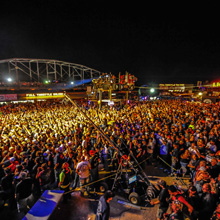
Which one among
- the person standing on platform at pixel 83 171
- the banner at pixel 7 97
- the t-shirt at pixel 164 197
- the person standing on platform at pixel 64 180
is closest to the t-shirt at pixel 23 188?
the person standing on platform at pixel 64 180

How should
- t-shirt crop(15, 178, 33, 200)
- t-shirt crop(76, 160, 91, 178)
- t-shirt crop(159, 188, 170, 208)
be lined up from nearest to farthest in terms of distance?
t-shirt crop(159, 188, 170, 208)
t-shirt crop(15, 178, 33, 200)
t-shirt crop(76, 160, 91, 178)

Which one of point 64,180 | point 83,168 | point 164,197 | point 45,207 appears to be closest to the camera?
point 164,197

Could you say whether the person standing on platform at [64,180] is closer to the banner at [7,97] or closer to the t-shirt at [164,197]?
the t-shirt at [164,197]

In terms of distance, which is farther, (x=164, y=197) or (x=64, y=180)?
(x=64, y=180)

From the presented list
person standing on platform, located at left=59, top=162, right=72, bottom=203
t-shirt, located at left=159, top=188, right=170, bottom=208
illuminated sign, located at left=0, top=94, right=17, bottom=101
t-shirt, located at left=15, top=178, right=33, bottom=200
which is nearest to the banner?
illuminated sign, located at left=0, top=94, right=17, bottom=101

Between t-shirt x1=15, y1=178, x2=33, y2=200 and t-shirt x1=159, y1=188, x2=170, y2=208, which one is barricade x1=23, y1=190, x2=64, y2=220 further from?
t-shirt x1=159, y1=188, x2=170, y2=208

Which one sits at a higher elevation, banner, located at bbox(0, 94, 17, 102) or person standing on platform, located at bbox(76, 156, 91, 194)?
banner, located at bbox(0, 94, 17, 102)

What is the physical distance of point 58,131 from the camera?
951 cm

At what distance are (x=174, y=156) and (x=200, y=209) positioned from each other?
2.83 metres

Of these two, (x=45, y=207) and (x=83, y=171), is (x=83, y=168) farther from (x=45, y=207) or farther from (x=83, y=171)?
(x=45, y=207)

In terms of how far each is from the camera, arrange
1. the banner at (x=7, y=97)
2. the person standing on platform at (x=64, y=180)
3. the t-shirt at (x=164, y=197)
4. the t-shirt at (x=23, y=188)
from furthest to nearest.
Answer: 1. the banner at (x=7, y=97)
2. the person standing on platform at (x=64, y=180)
3. the t-shirt at (x=23, y=188)
4. the t-shirt at (x=164, y=197)

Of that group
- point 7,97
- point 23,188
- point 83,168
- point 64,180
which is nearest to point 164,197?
point 83,168

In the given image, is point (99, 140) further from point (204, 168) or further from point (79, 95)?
point (79, 95)

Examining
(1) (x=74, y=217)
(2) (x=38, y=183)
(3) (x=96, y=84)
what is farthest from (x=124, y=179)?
(3) (x=96, y=84)
